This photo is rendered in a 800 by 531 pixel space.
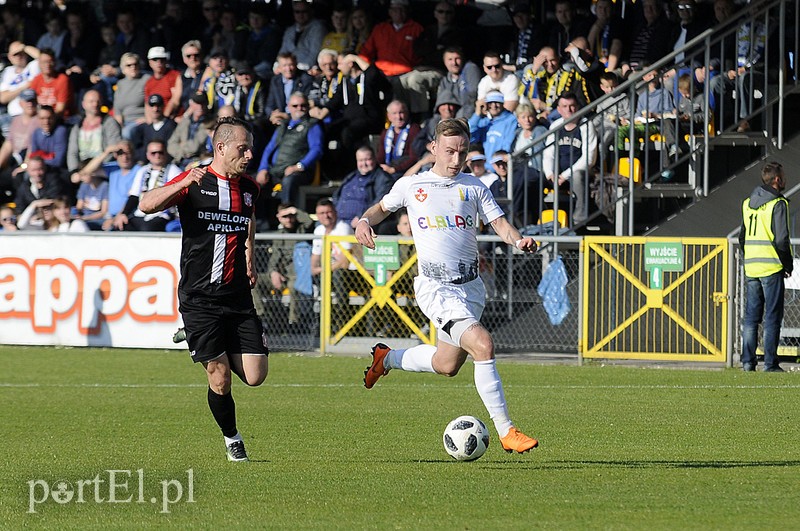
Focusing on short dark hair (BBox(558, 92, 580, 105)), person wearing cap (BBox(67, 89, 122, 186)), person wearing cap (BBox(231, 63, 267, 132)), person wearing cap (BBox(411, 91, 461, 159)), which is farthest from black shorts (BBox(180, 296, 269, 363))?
person wearing cap (BBox(67, 89, 122, 186))

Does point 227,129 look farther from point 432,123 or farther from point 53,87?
point 53,87

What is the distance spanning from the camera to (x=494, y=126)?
1914cm

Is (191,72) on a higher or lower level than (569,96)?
higher

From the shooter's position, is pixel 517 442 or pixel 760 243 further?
pixel 760 243

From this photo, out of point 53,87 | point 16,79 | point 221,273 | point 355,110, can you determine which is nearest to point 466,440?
point 221,273

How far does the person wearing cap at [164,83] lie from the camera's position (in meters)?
22.7

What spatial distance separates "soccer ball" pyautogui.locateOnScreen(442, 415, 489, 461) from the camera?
8594mm

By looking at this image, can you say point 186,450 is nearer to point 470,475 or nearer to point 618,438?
point 470,475

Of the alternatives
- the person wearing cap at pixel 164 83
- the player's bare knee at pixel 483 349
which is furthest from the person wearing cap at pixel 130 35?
the player's bare knee at pixel 483 349

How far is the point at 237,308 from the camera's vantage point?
885 centimetres

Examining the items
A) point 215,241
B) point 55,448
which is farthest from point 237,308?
point 55,448

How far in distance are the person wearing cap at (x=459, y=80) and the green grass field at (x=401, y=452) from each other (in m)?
5.59

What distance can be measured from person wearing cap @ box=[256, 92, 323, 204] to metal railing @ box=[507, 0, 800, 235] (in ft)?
12.0

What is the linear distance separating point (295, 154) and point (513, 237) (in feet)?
39.3
